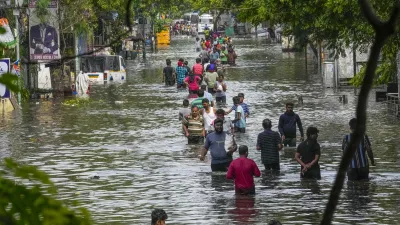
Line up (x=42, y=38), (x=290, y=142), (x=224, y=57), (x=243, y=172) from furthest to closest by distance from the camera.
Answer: (x=224, y=57), (x=42, y=38), (x=290, y=142), (x=243, y=172)

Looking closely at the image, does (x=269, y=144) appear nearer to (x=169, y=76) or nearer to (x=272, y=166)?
(x=272, y=166)

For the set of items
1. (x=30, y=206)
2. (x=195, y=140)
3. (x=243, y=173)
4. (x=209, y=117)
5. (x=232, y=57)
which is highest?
(x=30, y=206)

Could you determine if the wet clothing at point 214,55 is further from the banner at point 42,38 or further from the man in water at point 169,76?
the banner at point 42,38

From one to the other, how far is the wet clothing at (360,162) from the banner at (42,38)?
2096cm

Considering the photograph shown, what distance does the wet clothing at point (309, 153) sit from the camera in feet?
57.2

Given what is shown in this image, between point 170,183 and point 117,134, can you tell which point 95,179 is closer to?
point 170,183

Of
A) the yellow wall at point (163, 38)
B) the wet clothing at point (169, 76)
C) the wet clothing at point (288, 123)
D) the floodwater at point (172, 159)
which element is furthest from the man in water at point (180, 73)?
the yellow wall at point (163, 38)

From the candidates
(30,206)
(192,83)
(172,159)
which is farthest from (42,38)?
(30,206)

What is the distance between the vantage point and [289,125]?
73.3 ft

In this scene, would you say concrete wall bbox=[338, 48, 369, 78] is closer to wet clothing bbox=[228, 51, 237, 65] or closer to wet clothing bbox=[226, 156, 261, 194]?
wet clothing bbox=[228, 51, 237, 65]

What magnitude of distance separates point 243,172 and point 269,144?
2466 millimetres

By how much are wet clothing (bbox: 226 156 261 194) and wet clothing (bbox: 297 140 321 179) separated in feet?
4.13

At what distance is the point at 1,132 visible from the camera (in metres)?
28.5

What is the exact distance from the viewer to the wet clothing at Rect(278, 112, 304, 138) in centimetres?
2206
